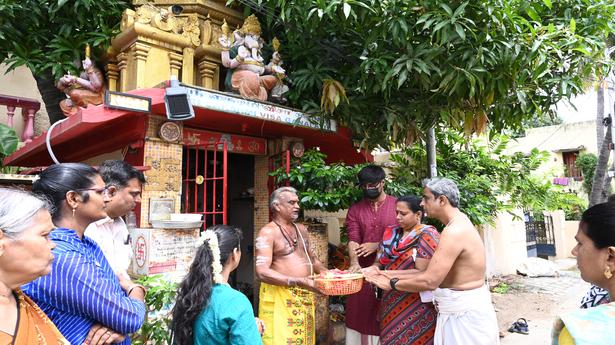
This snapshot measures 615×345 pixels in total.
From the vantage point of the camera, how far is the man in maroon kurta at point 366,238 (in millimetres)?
4047

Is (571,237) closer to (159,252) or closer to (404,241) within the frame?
(404,241)

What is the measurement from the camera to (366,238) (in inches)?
168

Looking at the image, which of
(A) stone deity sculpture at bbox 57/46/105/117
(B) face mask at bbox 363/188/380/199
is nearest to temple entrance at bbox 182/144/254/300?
(A) stone deity sculpture at bbox 57/46/105/117

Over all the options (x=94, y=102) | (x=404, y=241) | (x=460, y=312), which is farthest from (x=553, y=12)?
(x=94, y=102)

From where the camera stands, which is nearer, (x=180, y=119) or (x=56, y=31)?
(x=180, y=119)

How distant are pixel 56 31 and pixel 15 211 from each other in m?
5.76

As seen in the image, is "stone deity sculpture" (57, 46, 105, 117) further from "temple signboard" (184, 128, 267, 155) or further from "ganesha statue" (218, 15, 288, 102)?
"ganesha statue" (218, 15, 288, 102)

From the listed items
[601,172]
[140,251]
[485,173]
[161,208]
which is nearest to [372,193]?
[161,208]

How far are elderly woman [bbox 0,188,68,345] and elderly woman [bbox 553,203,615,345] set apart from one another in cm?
170

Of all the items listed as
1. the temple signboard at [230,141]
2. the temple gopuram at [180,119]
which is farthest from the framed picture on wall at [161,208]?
the temple signboard at [230,141]

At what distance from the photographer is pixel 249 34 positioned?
501 centimetres

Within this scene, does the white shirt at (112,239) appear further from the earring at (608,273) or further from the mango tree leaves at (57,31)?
the mango tree leaves at (57,31)

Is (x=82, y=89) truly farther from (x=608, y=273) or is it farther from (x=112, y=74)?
(x=608, y=273)

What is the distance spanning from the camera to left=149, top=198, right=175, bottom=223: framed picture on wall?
4.15 meters
